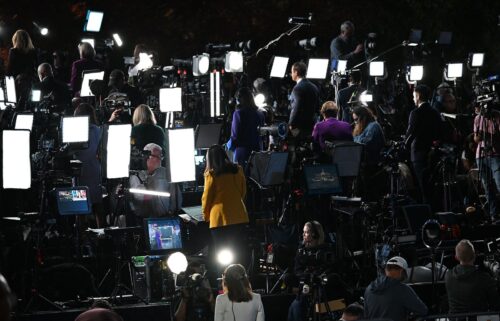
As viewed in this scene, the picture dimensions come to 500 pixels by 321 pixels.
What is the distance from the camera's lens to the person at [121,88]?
15922 millimetres

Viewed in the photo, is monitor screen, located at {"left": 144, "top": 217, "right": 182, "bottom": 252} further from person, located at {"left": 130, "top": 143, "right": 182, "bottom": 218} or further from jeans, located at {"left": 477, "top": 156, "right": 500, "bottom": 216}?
jeans, located at {"left": 477, "top": 156, "right": 500, "bottom": 216}

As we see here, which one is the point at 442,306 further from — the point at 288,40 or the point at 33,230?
the point at 288,40

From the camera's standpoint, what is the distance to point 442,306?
38.9 feet

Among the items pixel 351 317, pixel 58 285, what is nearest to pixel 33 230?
pixel 58 285

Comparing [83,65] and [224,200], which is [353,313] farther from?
[83,65]

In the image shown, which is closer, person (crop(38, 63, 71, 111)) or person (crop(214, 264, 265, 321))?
person (crop(214, 264, 265, 321))

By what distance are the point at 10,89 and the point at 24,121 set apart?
87 cm

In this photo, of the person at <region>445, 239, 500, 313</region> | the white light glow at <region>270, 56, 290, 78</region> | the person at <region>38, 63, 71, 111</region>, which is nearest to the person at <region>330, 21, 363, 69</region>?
the white light glow at <region>270, 56, 290, 78</region>

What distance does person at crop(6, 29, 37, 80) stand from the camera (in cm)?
1631

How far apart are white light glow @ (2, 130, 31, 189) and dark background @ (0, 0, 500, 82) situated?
875 cm

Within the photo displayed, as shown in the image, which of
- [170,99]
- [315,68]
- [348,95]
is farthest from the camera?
[315,68]

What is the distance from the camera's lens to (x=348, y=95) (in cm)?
1722

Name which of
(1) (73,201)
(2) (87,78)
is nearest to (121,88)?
(2) (87,78)

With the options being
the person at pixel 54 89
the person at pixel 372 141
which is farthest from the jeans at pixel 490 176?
the person at pixel 54 89
